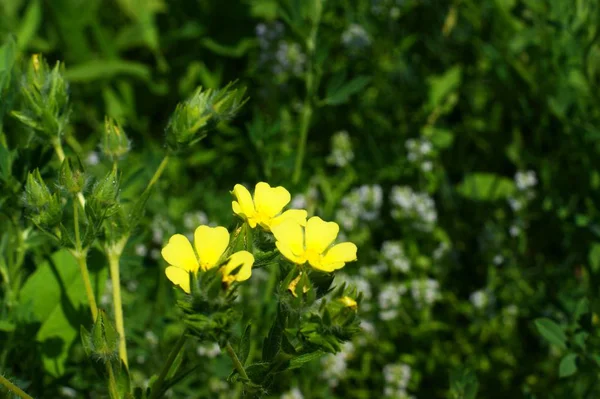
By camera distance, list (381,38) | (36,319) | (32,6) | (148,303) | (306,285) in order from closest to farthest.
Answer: (306,285) → (36,319) → (148,303) → (381,38) → (32,6)

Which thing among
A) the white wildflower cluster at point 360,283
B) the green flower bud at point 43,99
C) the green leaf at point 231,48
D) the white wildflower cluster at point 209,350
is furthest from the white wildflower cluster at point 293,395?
the green leaf at point 231,48

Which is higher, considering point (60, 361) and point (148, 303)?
point (60, 361)

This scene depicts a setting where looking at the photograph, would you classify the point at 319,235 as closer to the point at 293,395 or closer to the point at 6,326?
the point at 6,326

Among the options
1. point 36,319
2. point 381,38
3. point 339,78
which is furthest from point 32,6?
point 36,319

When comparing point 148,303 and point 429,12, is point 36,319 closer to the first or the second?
point 148,303

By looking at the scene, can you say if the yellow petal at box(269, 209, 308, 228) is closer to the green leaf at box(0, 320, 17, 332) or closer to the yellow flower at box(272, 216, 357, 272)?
the yellow flower at box(272, 216, 357, 272)

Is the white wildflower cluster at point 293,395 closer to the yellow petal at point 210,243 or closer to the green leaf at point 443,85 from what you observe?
the yellow petal at point 210,243

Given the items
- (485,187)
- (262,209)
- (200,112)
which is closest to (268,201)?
(262,209)
